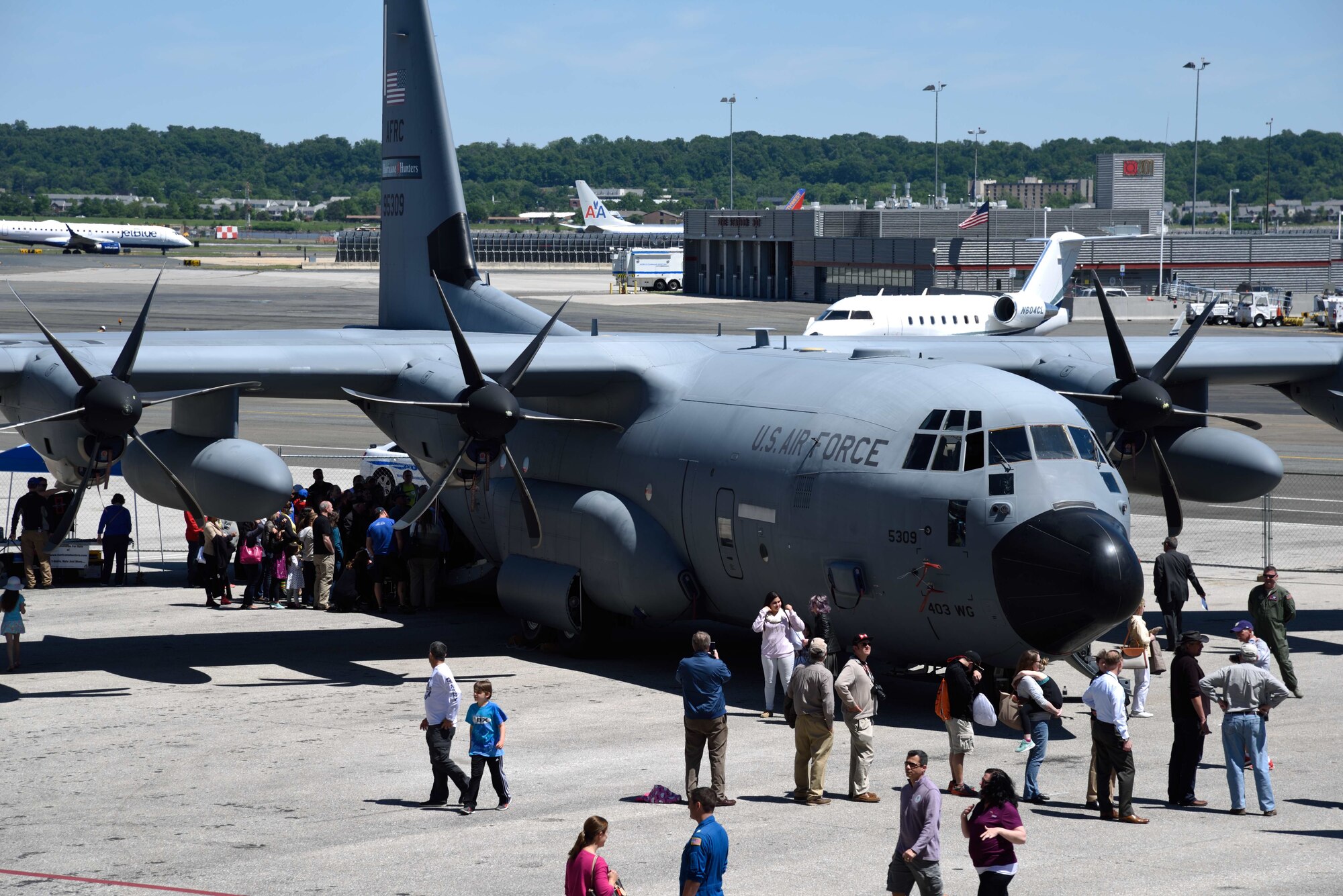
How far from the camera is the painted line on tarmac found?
39.2 ft

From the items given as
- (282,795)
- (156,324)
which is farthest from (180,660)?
(156,324)

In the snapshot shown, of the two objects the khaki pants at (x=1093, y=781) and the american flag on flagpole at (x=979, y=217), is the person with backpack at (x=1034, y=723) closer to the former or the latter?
the khaki pants at (x=1093, y=781)

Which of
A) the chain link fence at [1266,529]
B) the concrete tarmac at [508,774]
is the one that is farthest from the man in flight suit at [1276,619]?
the chain link fence at [1266,529]

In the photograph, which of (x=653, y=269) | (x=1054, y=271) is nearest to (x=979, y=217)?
(x=1054, y=271)

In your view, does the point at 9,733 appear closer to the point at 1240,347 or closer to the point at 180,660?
the point at 180,660

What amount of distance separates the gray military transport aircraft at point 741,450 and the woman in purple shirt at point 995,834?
18.8ft

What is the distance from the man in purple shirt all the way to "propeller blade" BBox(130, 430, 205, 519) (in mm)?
11469

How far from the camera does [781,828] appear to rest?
1380cm

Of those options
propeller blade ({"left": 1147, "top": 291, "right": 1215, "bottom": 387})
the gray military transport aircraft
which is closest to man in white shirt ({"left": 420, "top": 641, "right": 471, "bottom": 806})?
the gray military transport aircraft

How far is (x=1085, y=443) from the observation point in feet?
58.1

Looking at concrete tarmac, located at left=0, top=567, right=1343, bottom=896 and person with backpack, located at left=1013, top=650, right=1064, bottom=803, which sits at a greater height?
person with backpack, located at left=1013, top=650, right=1064, bottom=803

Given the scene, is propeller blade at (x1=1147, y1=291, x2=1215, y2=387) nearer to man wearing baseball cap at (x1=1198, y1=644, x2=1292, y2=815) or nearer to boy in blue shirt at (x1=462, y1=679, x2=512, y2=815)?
man wearing baseball cap at (x1=1198, y1=644, x2=1292, y2=815)

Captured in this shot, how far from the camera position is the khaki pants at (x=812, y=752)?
14.5 meters

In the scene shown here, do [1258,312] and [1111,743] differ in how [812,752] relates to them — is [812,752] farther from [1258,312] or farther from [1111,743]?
[1258,312]
